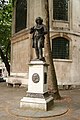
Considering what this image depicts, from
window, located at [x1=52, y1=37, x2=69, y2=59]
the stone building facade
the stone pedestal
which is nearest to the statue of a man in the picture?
the stone pedestal

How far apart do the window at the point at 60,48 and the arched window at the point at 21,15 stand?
378 centimetres

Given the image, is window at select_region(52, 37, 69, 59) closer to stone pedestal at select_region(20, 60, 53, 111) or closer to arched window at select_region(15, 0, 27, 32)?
arched window at select_region(15, 0, 27, 32)

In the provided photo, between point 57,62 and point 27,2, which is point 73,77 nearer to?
point 57,62

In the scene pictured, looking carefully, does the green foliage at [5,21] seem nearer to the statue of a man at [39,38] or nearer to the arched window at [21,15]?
the arched window at [21,15]

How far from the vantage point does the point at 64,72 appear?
18.2m

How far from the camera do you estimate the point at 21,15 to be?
70.2 feet

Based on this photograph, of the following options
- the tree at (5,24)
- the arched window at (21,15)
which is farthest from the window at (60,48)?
the tree at (5,24)

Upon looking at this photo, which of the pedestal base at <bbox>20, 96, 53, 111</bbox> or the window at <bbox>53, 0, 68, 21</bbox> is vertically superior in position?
the window at <bbox>53, 0, 68, 21</bbox>

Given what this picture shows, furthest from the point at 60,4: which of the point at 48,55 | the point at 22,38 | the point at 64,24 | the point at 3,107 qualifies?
the point at 3,107

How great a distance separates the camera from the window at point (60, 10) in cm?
1884

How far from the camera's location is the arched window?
2055 centimetres

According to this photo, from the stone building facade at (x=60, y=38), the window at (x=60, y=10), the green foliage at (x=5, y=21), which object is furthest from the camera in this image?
the green foliage at (x=5, y=21)

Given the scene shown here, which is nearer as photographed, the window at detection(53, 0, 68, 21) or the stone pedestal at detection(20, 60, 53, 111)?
the stone pedestal at detection(20, 60, 53, 111)

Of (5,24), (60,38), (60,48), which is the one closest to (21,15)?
(60,38)
